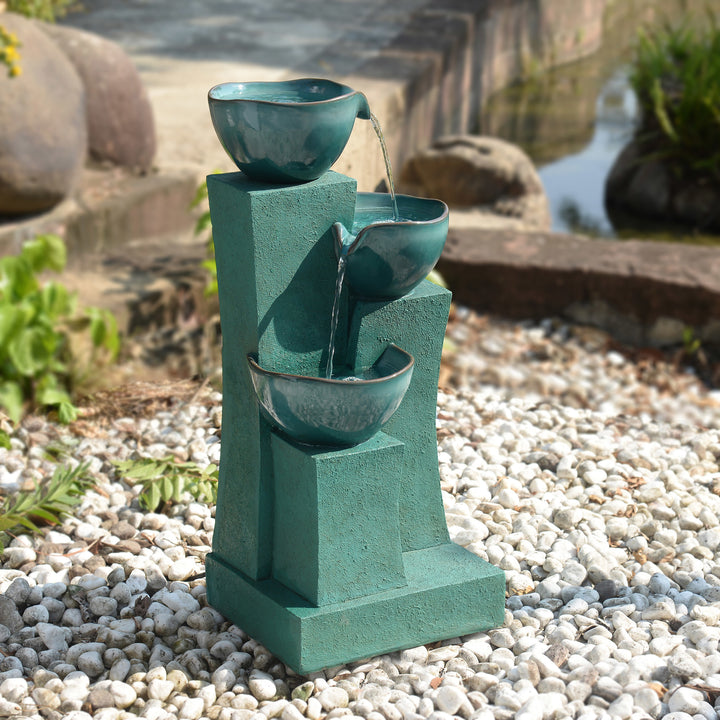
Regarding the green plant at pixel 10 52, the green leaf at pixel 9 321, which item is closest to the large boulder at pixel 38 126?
the green plant at pixel 10 52

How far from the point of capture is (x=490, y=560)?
8.06 ft

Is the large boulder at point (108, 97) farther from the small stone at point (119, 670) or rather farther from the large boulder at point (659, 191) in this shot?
the large boulder at point (659, 191)

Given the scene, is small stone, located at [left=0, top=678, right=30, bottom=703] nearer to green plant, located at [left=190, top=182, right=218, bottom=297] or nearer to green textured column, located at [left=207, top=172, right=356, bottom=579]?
green textured column, located at [left=207, top=172, right=356, bottom=579]

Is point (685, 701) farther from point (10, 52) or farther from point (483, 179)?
point (483, 179)

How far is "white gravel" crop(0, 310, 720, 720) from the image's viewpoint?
1970mm

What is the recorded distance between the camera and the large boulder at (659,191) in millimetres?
7020

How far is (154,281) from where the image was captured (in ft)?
13.9

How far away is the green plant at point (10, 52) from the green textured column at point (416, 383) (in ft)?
8.13

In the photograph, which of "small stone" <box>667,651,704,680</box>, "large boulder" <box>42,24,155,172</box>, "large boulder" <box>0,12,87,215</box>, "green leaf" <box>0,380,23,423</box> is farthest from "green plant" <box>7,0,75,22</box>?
"small stone" <box>667,651,704,680</box>

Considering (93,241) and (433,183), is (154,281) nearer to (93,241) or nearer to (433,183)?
(93,241)

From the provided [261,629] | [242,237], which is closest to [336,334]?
[242,237]

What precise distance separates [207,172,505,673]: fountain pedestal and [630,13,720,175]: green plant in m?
5.21

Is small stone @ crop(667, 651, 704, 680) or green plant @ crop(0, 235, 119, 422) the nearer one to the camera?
small stone @ crop(667, 651, 704, 680)

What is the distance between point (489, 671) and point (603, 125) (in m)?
8.36
